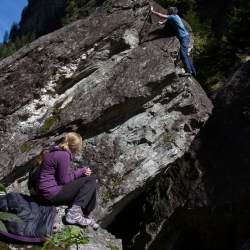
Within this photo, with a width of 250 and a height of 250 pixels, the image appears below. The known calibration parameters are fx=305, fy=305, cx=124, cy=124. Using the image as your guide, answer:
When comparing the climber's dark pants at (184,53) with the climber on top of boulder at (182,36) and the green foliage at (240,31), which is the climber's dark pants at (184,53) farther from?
the green foliage at (240,31)

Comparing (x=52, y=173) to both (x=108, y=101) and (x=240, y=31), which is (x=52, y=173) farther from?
(x=240, y=31)

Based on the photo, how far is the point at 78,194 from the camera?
16.4 ft

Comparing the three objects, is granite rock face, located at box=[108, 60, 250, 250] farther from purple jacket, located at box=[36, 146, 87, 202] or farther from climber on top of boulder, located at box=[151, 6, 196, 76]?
purple jacket, located at box=[36, 146, 87, 202]

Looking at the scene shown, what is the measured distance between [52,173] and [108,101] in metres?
2.99

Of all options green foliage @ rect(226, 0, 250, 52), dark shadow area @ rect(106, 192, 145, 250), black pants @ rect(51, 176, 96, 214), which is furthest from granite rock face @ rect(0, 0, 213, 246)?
green foliage @ rect(226, 0, 250, 52)

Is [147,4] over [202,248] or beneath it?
over

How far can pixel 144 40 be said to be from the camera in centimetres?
836

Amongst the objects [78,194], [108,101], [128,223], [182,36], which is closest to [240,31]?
[182,36]

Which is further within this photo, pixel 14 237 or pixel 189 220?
pixel 189 220

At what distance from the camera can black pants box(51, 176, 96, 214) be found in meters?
4.92

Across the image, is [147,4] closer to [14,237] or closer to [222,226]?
[222,226]

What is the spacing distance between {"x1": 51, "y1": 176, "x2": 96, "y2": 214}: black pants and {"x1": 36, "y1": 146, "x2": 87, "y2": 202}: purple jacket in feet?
0.40

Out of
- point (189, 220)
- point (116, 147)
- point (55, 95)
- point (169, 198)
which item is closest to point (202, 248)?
point (189, 220)

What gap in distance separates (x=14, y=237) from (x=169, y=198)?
5.52 metres
